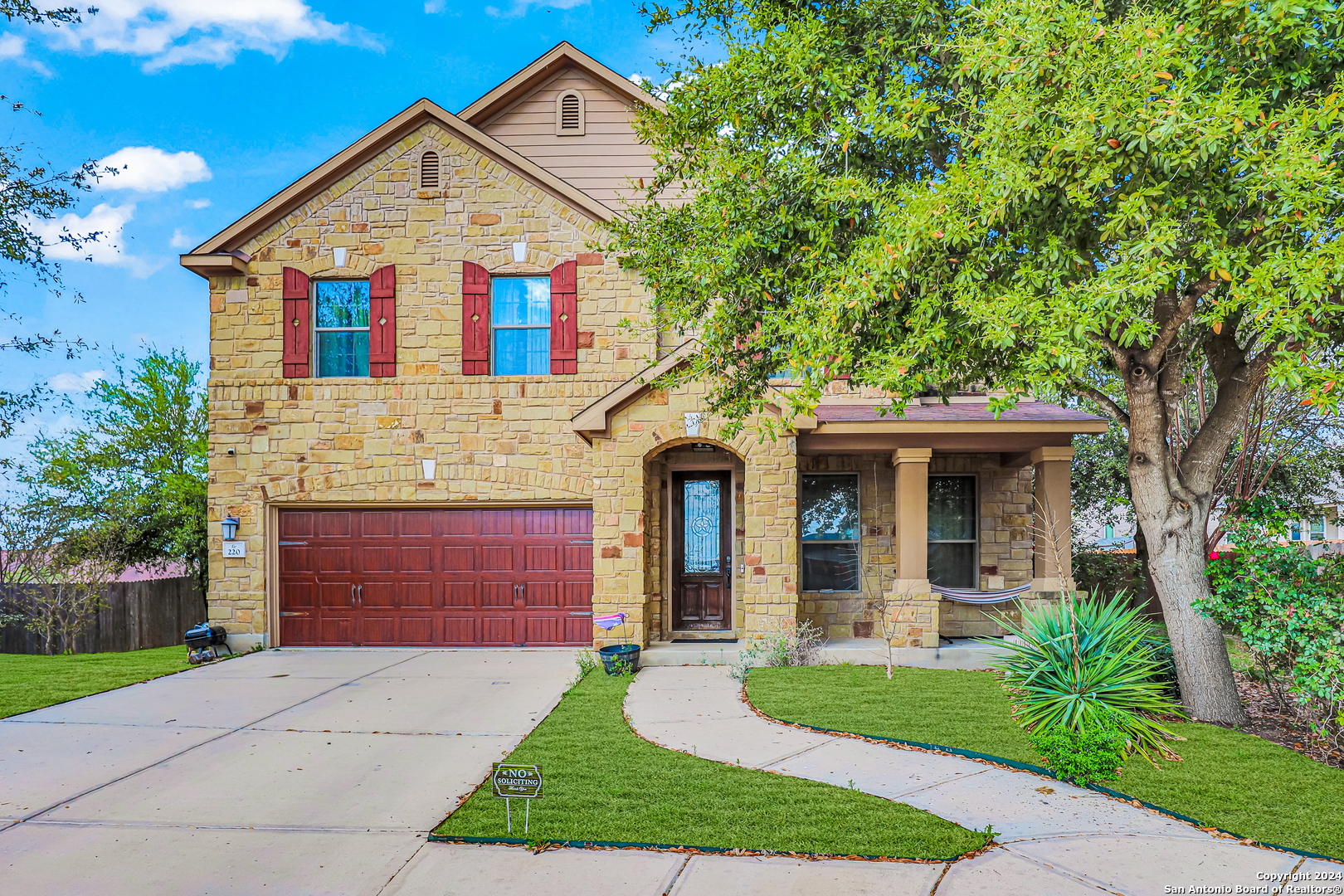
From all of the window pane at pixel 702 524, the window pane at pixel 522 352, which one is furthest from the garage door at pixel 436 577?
the window pane at pixel 522 352

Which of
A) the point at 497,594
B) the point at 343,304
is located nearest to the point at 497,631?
the point at 497,594

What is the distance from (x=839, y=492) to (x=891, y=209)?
594 centimetres

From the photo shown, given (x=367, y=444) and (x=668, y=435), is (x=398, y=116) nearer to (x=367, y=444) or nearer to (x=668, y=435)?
(x=367, y=444)

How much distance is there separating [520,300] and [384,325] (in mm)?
2040

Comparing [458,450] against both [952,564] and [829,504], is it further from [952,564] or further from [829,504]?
[952,564]

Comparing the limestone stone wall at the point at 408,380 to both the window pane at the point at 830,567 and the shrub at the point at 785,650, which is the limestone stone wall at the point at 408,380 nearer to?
the shrub at the point at 785,650

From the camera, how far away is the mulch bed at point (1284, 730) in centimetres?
568

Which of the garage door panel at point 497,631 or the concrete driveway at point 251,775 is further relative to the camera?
the garage door panel at point 497,631

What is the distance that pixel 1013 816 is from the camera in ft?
14.4

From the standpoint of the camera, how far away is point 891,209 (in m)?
5.87

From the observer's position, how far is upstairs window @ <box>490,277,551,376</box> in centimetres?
1114

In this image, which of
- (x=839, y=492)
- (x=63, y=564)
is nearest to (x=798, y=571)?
(x=839, y=492)

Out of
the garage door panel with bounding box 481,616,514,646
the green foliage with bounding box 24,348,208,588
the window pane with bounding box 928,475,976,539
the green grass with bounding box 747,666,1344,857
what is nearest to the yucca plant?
the green grass with bounding box 747,666,1344,857

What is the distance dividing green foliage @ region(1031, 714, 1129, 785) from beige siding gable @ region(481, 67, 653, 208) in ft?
36.3
